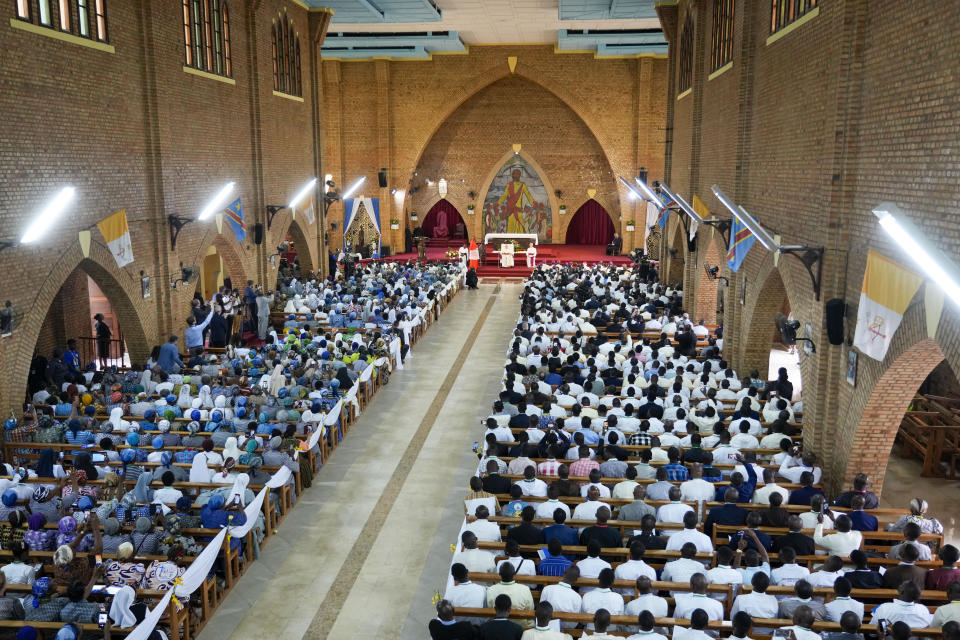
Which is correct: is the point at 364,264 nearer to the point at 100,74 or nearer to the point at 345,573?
the point at 100,74

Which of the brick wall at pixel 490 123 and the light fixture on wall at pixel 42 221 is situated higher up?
the brick wall at pixel 490 123

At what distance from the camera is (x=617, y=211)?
39906 mm

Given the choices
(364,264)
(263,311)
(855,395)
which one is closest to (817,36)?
(855,395)

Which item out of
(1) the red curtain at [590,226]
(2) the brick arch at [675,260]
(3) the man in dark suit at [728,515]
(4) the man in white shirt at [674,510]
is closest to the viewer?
(3) the man in dark suit at [728,515]

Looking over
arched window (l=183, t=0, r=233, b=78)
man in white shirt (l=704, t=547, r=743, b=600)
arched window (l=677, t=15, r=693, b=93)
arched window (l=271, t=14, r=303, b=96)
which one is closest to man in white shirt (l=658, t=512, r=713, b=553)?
man in white shirt (l=704, t=547, r=743, b=600)

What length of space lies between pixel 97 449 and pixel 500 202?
99.7 ft

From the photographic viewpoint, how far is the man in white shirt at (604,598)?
7793 mm

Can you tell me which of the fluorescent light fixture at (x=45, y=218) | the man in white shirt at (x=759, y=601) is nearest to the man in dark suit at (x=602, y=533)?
the man in white shirt at (x=759, y=601)

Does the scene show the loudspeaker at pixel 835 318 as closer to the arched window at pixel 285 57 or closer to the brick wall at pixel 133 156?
the brick wall at pixel 133 156

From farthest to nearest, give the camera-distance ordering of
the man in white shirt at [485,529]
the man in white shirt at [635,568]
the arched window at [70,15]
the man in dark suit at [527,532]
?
the arched window at [70,15] → the man in white shirt at [485,529] → the man in dark suit at [527,532] → the man in white shirt at [635,568]

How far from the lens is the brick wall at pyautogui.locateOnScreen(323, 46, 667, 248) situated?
37.2m

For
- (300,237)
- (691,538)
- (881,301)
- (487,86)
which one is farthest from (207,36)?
(487,86)

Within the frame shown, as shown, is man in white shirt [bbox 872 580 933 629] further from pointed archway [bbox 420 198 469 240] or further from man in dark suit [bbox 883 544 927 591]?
pointed archway [bbox 420 198 469 240]

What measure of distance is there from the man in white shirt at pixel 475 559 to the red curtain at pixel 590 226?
109 ft
